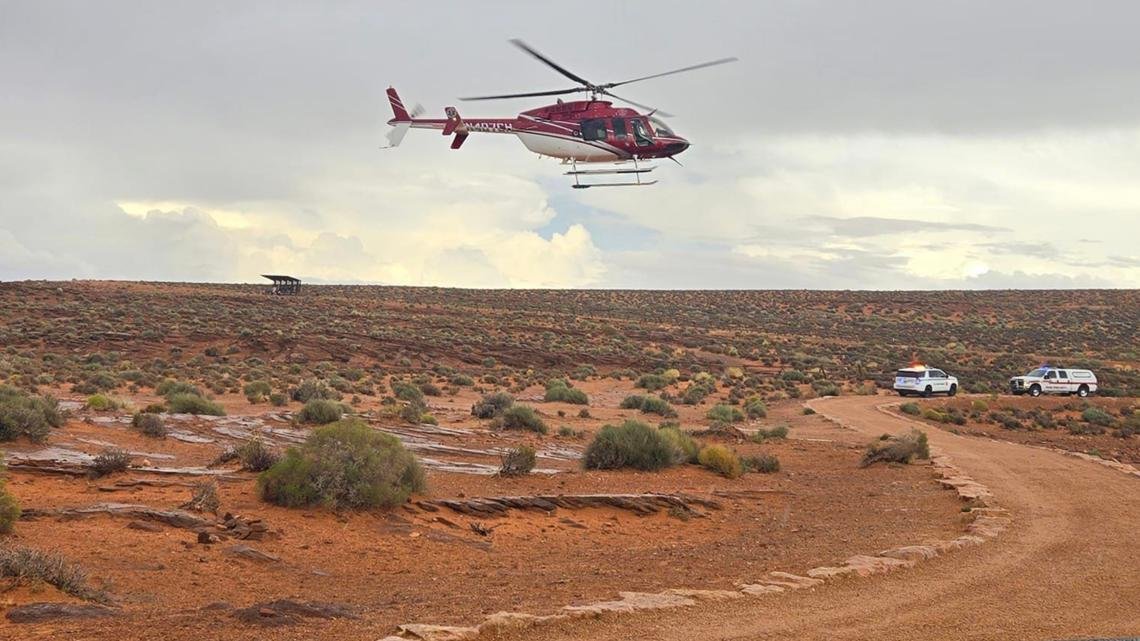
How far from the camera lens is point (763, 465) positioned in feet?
75.5

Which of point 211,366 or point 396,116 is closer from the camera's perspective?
point 396,116

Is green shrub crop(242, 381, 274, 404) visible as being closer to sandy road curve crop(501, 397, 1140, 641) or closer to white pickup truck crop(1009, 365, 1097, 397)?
sandy road curve crop(501, 397, 1140, 641)

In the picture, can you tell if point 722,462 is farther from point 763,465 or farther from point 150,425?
point 150,425

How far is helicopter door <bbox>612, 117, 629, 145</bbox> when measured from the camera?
98.2 ft

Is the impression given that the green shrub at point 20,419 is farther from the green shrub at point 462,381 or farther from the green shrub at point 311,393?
the green shrub at point 462,381

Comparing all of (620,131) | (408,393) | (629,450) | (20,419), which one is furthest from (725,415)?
(20,419)

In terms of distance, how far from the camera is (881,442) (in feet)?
83.7

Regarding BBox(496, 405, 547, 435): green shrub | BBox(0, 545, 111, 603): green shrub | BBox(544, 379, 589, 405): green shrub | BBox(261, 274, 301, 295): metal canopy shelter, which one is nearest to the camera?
BBox(0, 545, 111, 603): green shrub

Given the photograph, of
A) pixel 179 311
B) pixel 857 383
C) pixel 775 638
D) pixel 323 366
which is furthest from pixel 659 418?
pixel 179 311

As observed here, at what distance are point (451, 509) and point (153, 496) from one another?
179 inches

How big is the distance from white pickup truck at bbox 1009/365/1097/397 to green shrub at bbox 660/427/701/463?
3065cm

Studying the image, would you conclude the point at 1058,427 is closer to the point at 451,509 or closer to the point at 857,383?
the point at 857,383

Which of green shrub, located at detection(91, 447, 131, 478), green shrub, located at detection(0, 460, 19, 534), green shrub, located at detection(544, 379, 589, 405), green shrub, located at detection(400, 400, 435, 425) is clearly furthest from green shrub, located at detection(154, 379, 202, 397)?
green shrub, located at detection(0, 460, 19, 534)

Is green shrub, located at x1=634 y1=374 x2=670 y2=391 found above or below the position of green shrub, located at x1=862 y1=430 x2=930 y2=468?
below
